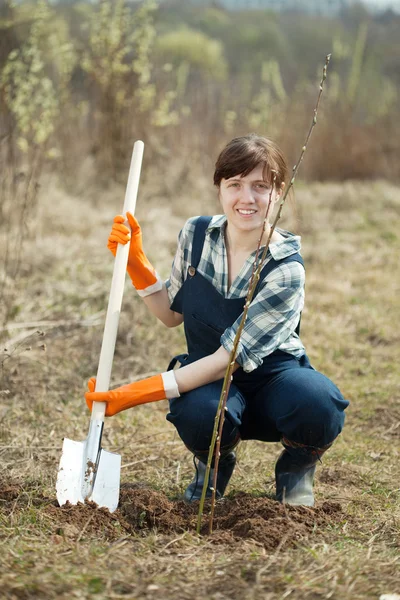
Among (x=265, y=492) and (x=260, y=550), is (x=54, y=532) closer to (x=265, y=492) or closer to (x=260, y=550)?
(x=260, y=550)

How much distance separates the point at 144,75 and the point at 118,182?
1.15 m

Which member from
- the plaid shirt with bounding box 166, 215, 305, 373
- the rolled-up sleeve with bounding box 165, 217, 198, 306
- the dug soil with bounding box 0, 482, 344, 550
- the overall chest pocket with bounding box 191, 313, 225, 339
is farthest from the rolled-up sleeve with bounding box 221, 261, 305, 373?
the dug soil with bounding box 0, 482, 344, 550

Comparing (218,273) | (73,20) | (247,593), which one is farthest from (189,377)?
(73,20)

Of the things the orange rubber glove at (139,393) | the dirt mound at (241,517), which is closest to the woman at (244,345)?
the orange rubber glove at (139,393)

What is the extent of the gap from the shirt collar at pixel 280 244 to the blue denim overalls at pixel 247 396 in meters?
0.02

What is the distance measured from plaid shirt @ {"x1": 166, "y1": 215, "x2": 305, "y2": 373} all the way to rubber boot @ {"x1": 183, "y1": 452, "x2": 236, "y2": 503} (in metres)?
0.41

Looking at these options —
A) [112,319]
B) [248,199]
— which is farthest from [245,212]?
[112,319]

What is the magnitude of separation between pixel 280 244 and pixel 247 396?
0.51 metres

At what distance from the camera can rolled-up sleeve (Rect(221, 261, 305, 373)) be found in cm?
234

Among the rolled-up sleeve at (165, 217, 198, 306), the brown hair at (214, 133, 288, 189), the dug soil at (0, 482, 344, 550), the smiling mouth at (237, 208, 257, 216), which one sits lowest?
the dug soil at (0, 482, 344, 550)

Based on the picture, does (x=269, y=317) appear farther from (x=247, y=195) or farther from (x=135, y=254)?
(x=135, y=254)

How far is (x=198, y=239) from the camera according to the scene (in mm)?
2604

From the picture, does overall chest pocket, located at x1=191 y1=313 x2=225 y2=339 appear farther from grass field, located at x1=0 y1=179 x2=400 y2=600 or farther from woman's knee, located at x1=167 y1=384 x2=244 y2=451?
grass field, located at x1=0 y1=179 x2=400 y2=600

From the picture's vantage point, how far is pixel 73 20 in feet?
66.6
